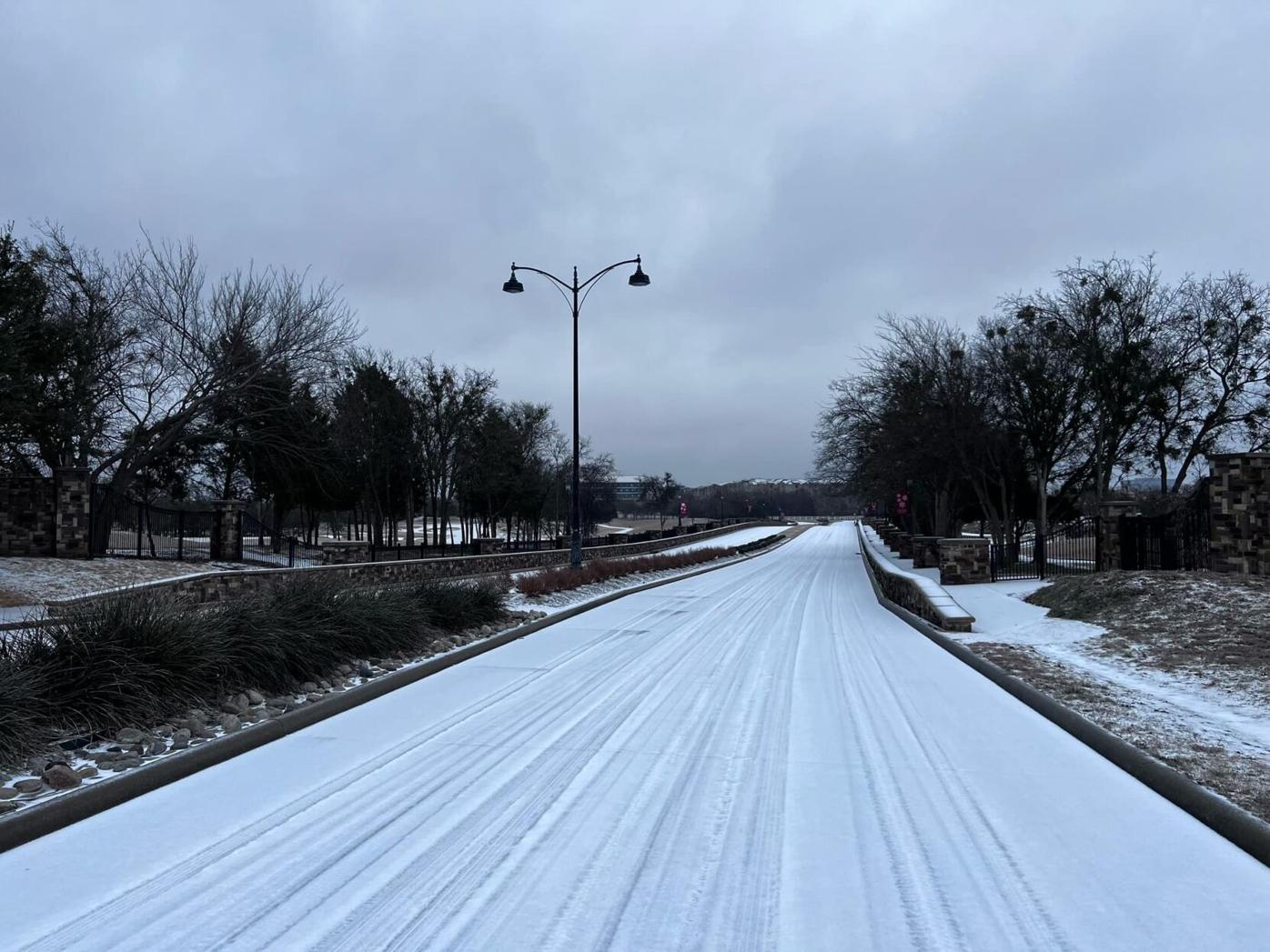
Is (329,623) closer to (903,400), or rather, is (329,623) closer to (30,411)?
(30,411)

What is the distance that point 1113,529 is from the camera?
19.8 metres

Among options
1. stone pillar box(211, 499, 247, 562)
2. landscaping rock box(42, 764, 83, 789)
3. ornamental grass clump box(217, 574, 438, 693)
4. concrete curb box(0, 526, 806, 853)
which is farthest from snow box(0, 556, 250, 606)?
landscaping rock box(42, 764, 83, 789)

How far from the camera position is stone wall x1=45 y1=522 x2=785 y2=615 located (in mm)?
14179

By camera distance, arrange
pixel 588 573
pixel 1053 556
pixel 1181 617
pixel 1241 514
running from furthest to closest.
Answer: pixel 1053 556 < pixel 588 573 < pixel 1241 514 < pixel 1181 617

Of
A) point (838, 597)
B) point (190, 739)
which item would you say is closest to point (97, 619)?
point (190, 739)

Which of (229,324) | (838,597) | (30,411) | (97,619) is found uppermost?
(229,324)

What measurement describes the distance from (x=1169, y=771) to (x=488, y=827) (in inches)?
165

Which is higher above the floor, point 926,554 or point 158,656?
point 158,656

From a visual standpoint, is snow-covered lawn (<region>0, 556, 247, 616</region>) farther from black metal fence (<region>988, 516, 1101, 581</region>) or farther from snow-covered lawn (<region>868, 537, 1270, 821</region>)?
black metal fence (<region>988, 516, 1101, 581</region>)

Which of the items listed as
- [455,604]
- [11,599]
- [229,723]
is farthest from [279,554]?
[229,723]

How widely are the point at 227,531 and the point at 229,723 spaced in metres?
19.6

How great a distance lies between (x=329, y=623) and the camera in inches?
350

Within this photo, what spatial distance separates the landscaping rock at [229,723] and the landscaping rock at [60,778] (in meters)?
1.30

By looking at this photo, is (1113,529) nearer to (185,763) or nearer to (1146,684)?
(1146,684)
